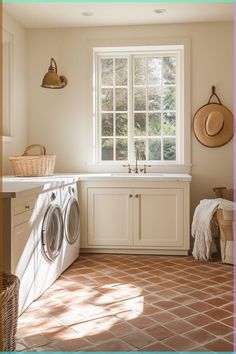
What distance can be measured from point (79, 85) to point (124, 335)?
315cm

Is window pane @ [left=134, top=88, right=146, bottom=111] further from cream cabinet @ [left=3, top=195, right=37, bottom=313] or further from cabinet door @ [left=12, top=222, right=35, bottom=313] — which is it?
cabinet door @ [left=12, top=222, right=35, bottom=313]

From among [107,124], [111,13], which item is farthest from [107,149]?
[111,13]

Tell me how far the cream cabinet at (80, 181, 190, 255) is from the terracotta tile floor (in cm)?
32

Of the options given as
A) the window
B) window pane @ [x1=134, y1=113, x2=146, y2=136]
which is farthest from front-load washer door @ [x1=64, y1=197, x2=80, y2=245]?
window pane @ [x1=134, y1=113, x2=146, y2=136]

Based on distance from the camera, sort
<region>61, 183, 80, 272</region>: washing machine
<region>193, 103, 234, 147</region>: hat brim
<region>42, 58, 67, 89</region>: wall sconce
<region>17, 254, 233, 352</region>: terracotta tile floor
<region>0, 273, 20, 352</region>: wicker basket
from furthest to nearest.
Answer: <region>193, 103, 234, 147</region>: hat brim
<region>42, 58, 67, 89</region>: wall sconce
<region>61, 183, 80, 272</region>: washing machine
<region>17, 254, 233, 352</region>: terracotta tile floor
<region>0, 273, 20, 352</region>: wicker basket

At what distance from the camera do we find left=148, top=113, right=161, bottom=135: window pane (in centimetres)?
498

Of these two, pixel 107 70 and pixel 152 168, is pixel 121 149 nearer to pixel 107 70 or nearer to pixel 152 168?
pixel 152 168

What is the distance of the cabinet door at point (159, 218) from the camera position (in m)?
4.30

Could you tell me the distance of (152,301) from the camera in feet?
10.0

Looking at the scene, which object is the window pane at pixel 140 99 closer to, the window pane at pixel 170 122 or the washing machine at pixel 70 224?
the window pane at pixel 170 122

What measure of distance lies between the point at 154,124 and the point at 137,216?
4.05 ft

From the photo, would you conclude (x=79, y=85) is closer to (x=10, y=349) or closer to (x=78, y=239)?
(x=78, y=239)

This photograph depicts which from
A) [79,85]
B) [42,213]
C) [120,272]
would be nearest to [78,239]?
[120,272]

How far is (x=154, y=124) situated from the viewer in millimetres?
4988
